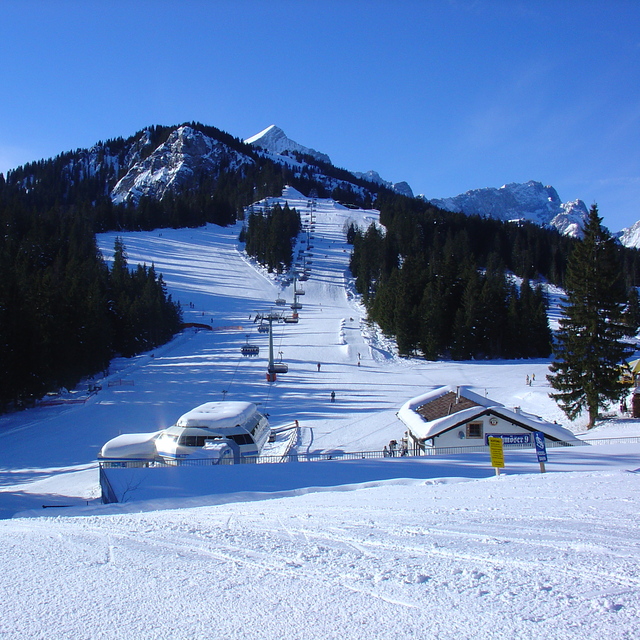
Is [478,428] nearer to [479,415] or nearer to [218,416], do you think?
[479,415]

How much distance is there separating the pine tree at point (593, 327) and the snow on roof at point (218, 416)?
15635 millimetres

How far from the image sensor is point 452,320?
56.2 m

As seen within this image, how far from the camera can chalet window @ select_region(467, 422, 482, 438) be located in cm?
2008

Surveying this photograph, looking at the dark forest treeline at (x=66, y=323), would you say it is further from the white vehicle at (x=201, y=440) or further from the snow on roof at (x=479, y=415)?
the snow on roof at (x=479, y=415)

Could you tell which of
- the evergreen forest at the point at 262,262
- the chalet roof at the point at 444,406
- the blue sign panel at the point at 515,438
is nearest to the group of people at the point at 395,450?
the chalet roof at the point at 444,406

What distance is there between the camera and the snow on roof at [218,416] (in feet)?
62.2

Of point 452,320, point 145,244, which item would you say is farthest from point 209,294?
point 452,320

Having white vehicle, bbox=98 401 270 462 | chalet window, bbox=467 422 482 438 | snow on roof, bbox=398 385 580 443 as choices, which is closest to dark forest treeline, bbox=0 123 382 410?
white vehicle, bbox=98 401 270 462

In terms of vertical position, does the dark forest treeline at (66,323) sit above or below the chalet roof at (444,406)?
above

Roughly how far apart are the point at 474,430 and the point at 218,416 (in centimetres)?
1034

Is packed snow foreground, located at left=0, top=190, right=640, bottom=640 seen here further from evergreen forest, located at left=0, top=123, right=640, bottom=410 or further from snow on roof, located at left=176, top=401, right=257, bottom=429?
evergreen forest, located at left=0, top=123, right=640, bottom=410

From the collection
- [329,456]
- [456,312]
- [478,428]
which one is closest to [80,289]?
[456,312]

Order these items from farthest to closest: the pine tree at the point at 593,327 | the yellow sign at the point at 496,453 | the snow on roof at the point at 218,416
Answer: the pine tree at the point at 593,327
the snow on roof at the point at 218,416
the yellow sign at the point at 496,453

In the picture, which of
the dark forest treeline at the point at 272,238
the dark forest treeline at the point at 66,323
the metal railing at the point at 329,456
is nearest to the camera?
the metal railing at the point at 329,456
